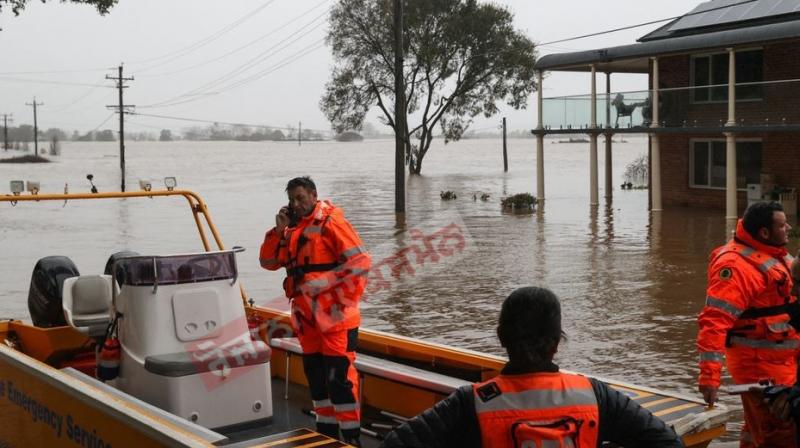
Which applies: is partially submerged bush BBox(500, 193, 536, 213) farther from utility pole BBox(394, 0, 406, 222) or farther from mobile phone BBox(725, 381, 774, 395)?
mobile phone BBox(725, 381, 774, 395)

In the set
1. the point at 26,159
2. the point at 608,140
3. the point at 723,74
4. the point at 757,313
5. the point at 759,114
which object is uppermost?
the point at 723,74

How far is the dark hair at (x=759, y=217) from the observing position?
492cm

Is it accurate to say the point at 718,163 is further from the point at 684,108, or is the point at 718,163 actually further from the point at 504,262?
the point at 504,262

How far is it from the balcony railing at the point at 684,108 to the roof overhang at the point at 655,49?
42.5 inches

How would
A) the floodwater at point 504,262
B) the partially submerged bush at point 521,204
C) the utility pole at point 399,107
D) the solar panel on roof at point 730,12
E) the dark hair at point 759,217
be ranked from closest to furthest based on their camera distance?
the dark hair at point 759,217 → the floodwater at point 504,262 → the solar panel on roof at point 730,12 → the utility pole at point 399,107 → the partially submerged bush at point 521,204

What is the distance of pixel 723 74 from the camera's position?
91.8ft

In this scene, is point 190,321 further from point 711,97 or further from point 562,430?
point 711,97

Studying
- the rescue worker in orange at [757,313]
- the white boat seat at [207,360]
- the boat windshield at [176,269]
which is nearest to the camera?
the rescue worker in orange at [757,313]

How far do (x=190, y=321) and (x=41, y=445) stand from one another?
1.09 m

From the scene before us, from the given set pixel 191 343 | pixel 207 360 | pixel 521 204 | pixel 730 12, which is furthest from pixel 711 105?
pixel 207 360

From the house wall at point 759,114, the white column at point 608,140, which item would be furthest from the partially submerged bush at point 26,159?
the house wall at point 759,114

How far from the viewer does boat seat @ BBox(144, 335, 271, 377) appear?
18.0ft

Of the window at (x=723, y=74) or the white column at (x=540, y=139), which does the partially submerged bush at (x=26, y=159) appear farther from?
the window at (x=723, y=74)

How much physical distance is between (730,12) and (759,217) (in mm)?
25816
